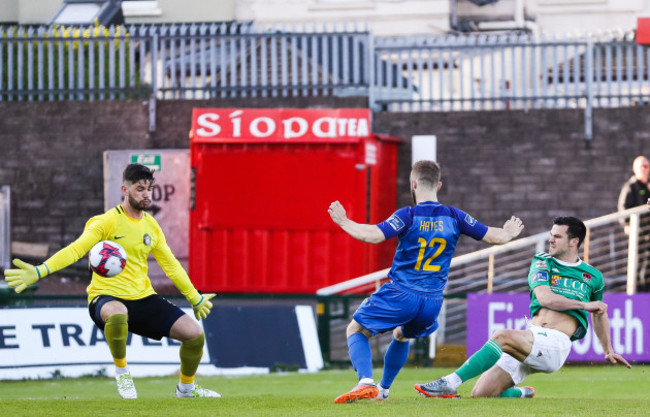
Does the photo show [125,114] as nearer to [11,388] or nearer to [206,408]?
[11,388]

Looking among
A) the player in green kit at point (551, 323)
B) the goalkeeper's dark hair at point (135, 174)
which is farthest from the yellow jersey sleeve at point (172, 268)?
the player in green kit at point (551, 323)

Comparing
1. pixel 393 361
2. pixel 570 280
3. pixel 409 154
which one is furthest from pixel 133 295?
pixel 409 154

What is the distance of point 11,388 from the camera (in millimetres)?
13938

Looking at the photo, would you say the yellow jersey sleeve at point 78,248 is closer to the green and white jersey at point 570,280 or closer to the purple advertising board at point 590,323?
the green and white jersey at point 570,280

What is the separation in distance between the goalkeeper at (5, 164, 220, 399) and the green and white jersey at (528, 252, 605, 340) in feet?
8.83

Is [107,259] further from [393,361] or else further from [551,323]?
[551,323]

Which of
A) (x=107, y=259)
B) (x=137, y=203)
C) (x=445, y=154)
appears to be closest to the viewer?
(x=107, y=259)

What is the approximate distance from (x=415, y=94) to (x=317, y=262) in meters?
3.35

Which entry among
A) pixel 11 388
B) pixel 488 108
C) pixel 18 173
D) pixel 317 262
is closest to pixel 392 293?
pixel 11 388

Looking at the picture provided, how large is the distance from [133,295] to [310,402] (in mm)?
1718

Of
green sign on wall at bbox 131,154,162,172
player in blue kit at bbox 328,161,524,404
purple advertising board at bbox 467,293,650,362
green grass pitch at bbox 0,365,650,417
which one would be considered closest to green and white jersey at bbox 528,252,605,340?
player in blue kit at bbox 328,161,524,404

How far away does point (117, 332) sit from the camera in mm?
10195

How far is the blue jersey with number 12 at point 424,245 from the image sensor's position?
9.55m

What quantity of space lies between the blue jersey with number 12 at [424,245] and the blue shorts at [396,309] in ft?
0.20
